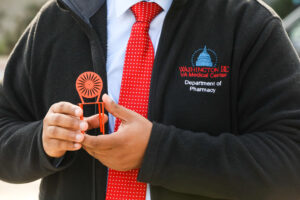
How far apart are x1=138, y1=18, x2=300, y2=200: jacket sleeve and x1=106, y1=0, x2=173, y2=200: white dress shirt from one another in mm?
303

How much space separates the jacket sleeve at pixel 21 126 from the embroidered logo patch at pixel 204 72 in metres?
0.56

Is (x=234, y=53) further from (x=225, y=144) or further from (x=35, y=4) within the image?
(x=35, y=4)

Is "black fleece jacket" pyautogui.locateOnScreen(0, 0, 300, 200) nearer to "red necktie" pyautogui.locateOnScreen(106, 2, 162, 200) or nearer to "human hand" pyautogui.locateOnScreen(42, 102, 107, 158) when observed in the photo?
"red necktie" pyautogui.locateOnScreen(106, 2, 162, 200)

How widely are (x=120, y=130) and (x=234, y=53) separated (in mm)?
522

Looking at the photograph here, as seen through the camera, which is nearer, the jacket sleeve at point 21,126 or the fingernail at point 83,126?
the fingernail at point 83,126

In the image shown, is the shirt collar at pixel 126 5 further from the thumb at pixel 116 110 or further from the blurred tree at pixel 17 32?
the blurred tree at pixel 17 32

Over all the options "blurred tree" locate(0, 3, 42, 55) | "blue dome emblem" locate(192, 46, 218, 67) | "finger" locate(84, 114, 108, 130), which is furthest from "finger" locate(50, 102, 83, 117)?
"blurred tree" locate(0, 3, 42, 55)

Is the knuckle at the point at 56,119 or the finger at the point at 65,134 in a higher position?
the knuckle at the point at 56,119

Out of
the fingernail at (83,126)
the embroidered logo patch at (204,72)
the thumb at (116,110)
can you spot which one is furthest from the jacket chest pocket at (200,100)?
the fingernail at (83,126)

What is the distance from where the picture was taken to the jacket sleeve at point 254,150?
1.37m

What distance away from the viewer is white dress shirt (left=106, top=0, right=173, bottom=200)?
62.2 inches

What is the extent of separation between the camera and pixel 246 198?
139 cm

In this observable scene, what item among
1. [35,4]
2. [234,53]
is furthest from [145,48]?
[35,4]

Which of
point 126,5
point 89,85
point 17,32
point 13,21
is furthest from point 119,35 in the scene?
point 13,21
